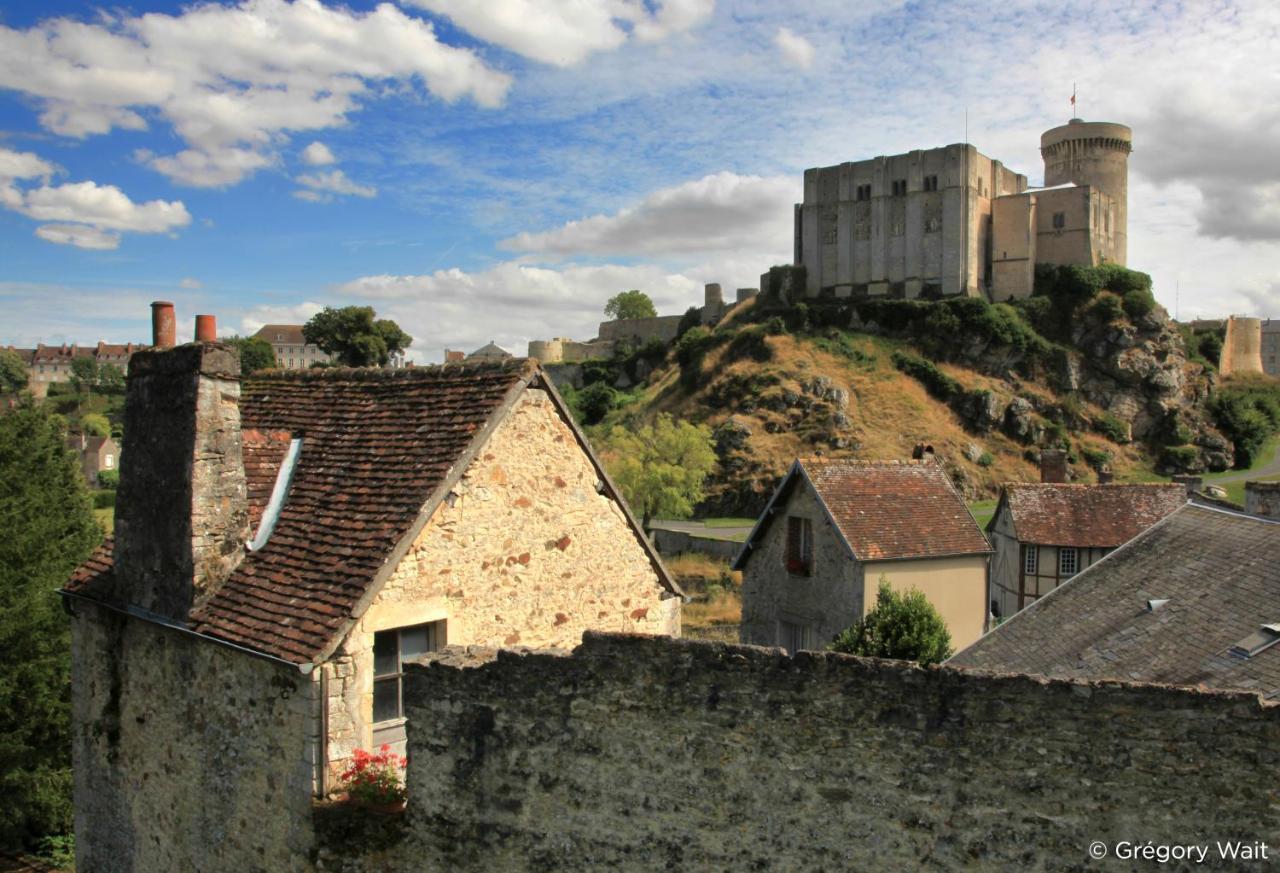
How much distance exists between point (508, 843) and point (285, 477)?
4653 millimetres

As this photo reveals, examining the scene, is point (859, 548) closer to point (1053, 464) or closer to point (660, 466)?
point (1053, 464)

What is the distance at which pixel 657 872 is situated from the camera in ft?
22.5

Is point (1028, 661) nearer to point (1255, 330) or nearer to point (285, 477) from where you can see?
point (285, 477)

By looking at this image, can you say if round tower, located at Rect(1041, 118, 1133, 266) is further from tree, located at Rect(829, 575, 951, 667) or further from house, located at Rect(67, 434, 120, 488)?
house, located at Rect(67, 434, 120, 488)

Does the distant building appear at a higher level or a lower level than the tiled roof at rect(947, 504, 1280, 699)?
higher

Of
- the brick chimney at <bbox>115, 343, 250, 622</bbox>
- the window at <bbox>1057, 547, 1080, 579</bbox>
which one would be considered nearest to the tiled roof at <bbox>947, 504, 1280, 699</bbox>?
the window at <bbox>1057, 547, 1080, 579</bbox>

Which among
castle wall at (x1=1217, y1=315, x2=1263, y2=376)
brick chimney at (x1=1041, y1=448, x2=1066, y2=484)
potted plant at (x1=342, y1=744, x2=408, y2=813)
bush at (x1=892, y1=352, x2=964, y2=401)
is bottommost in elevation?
potted plant at (x1=342, y1=744, x2=408, y2=813)

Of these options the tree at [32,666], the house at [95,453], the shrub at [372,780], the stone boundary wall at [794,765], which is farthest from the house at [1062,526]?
the house at [95,453]

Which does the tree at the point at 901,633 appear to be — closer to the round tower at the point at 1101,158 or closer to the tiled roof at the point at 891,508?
the tiled roof at the point at 891,508

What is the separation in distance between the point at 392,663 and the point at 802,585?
632 inches

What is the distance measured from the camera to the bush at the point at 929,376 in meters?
69.4

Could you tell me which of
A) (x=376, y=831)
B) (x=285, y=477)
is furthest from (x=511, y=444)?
(x=376, y=831)

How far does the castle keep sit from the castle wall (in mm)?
16743

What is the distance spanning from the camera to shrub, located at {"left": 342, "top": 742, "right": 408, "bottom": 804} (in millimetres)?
7621
